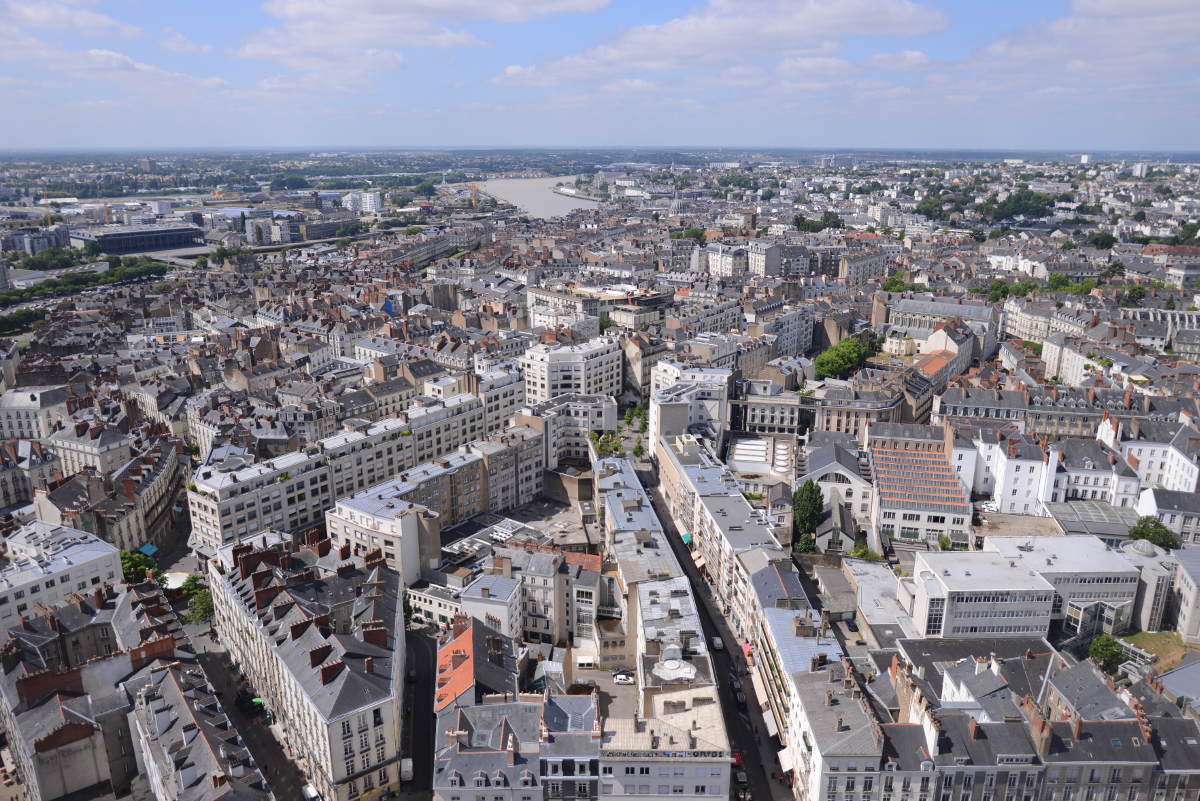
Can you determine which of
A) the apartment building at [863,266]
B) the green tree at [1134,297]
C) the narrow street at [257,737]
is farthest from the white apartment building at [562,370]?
the green tree at [1134,297]

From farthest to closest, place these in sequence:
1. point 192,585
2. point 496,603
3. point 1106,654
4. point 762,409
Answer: point 762,409, point 192,585, point 496,603, point 1106,654

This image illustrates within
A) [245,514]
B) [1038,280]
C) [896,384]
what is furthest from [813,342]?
[245,514]

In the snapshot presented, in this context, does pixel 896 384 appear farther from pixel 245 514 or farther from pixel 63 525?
pixel 63 525

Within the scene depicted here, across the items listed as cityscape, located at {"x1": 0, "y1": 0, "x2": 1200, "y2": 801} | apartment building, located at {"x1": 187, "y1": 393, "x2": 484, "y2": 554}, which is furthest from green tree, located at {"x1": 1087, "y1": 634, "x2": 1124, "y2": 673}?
apartment building, located at {"x1": 187, "y1": 393, "x2": 484, "y2": 554}

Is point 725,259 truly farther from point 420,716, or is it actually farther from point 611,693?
point 420,716

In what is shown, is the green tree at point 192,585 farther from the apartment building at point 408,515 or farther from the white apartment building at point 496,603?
the white apartment building at point 496,603

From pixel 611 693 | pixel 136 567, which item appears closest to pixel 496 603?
pixel 611 693
